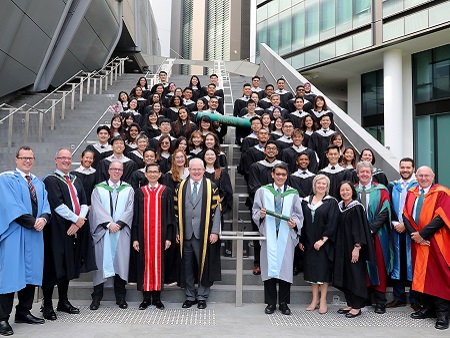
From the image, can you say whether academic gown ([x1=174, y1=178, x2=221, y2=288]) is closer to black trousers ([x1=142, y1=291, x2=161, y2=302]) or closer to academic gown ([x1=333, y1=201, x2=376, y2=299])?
black trousers ([x1=142, y1=291, x2=161, y2=302])

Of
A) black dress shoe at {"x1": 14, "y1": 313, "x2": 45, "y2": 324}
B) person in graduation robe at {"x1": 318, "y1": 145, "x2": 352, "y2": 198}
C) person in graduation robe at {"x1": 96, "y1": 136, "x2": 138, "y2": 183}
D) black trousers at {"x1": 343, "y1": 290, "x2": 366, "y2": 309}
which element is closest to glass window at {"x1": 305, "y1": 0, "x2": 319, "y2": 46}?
person in graduation robe at {"x1": 318, "y1": 145, "x2": 352, "y2": 198}

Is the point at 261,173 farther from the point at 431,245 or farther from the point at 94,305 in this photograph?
the point at 94,305

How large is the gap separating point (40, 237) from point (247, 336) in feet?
8.47

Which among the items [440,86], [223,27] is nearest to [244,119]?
[440,86]

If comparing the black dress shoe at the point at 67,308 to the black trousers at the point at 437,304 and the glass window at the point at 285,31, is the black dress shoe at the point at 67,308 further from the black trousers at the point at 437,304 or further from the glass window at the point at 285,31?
the glass window at the point at 285,31

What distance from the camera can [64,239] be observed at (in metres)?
5.29

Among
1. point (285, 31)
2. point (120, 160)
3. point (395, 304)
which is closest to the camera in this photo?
point (395, 304)

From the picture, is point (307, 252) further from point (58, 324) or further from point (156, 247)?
point (58, 324)

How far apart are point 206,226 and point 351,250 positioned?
6.11 ft

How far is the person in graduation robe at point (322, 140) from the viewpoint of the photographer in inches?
323

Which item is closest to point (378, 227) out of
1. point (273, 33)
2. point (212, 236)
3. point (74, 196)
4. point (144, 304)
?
point (212, 236)

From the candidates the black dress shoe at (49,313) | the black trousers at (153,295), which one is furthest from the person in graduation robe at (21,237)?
the black trousers at (153,295)

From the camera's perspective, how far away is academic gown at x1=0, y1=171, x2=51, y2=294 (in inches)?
185

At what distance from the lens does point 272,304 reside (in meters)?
5.51
